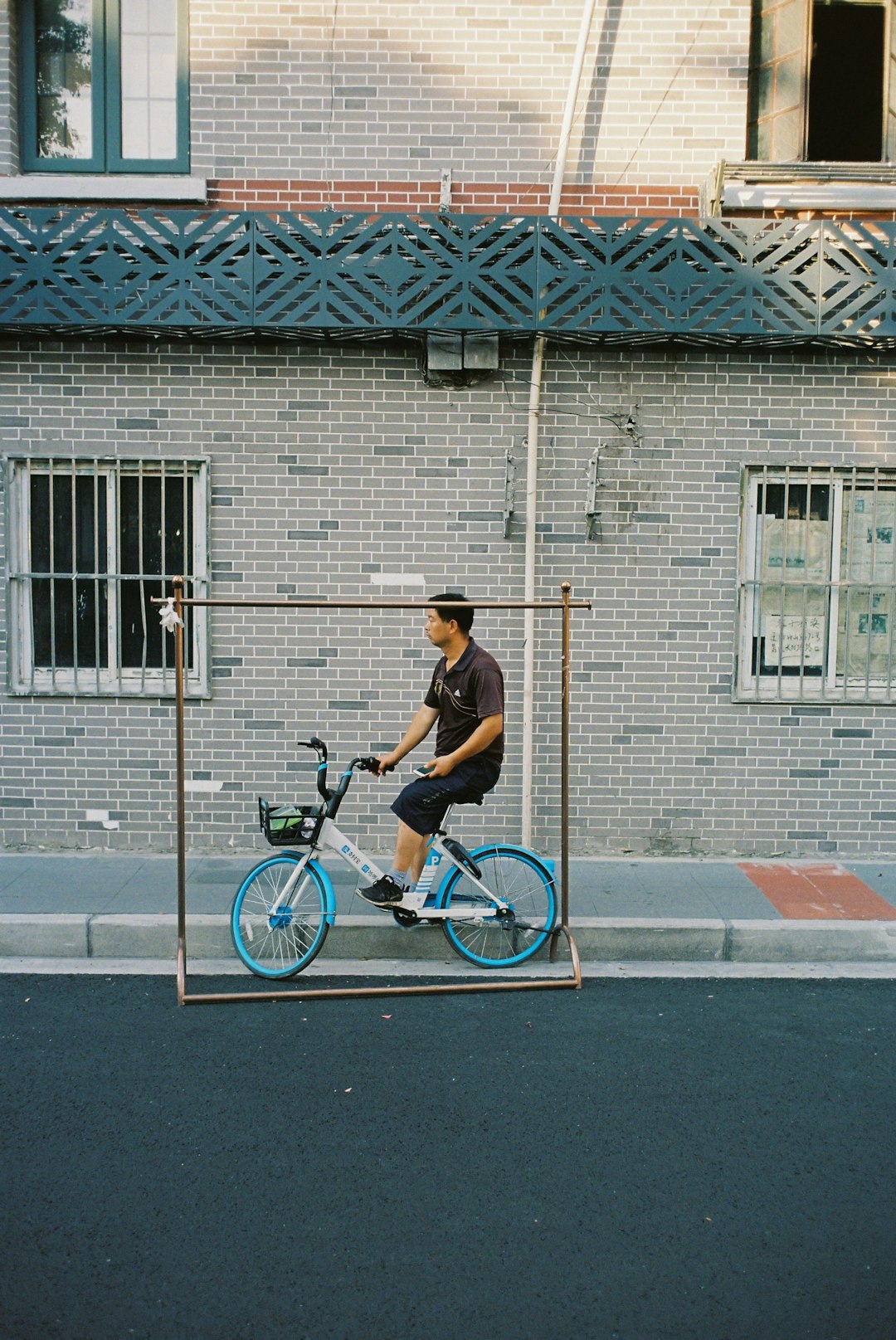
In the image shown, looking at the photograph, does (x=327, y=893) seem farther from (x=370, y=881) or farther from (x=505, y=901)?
(x=505, y=901)

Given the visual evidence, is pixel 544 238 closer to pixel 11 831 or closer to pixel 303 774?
pixel 303 774

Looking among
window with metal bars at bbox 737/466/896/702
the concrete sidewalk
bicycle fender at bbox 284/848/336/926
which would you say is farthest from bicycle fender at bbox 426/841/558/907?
window with metal bars at bbox 737/466/896/702

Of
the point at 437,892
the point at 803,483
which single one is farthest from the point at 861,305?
the point at 437,892

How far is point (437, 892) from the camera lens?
573cm

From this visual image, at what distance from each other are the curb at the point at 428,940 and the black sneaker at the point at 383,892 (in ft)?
1.30

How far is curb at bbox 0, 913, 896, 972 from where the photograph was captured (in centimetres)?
598

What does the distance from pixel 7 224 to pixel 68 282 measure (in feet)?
1.79

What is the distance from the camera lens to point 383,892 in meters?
5.66

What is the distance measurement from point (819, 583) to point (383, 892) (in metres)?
3.86

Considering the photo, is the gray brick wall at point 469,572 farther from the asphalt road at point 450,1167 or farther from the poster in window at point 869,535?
the asphalt road at point 450,1167

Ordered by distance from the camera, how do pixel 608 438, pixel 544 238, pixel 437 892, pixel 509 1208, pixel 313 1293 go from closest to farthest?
pixel 313 1293 < pixel 509 1208 < pixel 437 892 < pixel 544 238 < pixel 608 438

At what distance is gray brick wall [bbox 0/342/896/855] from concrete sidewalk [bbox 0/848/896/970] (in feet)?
2.27

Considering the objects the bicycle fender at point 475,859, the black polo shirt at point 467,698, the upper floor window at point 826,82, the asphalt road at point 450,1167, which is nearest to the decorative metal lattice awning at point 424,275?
the upper floor window at point 826,82

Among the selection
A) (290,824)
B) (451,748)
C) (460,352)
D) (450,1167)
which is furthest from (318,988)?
(460,352)
